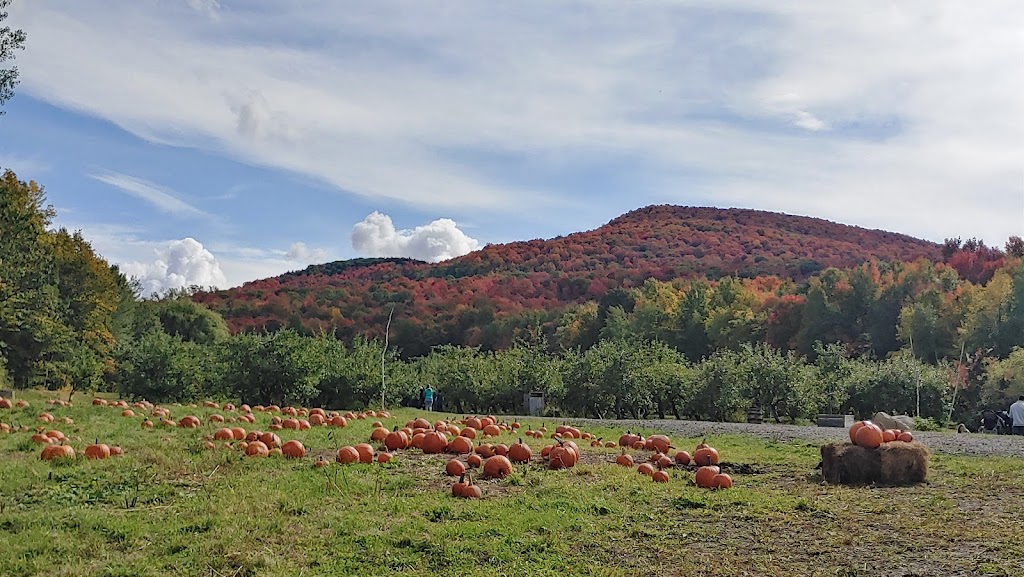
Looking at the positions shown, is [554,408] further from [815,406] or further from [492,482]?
[492,482]

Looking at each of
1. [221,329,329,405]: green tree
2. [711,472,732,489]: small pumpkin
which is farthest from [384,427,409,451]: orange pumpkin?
[221,329,329,405]: green tree

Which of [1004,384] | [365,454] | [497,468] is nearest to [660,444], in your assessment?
[497,468]

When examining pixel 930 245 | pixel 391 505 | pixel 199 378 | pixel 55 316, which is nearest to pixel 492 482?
pixel 391 505

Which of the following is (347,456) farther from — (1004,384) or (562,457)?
(1004,384)

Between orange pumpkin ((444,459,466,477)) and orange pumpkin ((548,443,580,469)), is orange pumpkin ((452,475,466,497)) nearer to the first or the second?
orange pumpkin ((444,459,466,477))

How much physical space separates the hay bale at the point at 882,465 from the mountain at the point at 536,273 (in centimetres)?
4480

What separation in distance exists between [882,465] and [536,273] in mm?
69312

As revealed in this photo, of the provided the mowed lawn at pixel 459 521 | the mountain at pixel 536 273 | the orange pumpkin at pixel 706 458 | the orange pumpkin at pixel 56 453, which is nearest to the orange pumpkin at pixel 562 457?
the mowed lawn at pixel 459 521

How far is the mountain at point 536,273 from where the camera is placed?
6209cm

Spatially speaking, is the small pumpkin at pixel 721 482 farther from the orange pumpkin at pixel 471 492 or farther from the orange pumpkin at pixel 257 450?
the orange pumpkin at pixel 257 450

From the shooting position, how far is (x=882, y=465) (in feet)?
32.8

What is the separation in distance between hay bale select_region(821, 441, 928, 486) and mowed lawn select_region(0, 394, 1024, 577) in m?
0.26

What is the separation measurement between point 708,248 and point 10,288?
66640 millimetres

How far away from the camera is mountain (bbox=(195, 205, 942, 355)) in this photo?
204ft
